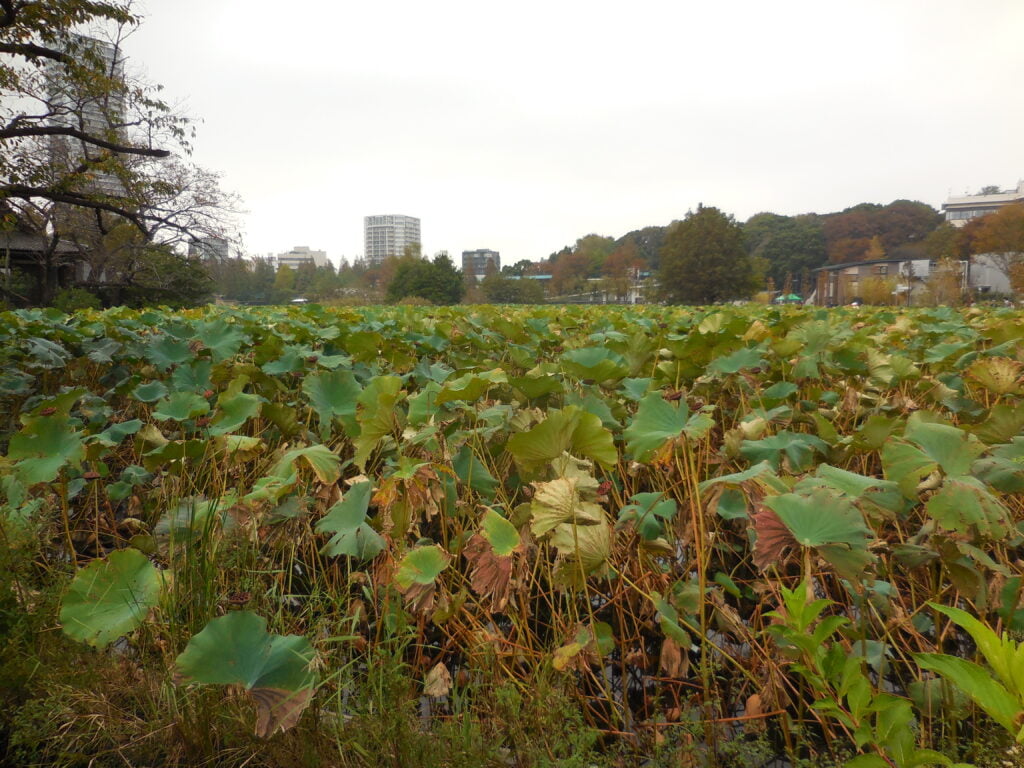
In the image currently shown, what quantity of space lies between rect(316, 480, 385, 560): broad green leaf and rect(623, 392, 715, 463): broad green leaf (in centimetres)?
63

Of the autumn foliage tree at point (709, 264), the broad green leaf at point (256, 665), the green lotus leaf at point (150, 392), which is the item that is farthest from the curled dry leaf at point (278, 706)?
the autumn foliage tree at point (709, 264)

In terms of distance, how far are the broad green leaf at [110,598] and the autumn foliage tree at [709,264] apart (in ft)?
141

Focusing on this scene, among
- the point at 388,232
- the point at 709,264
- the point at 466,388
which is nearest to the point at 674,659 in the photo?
the point at 466,388

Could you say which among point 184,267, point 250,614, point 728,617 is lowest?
point 728,617

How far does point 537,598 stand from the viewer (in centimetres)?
165

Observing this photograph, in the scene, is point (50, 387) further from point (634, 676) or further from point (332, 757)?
point (634, 676)

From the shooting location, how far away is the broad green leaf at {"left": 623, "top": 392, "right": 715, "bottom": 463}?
4.46ft

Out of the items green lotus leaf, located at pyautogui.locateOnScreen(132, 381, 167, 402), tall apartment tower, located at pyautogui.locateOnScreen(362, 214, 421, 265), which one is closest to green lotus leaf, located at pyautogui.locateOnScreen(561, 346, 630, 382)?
green lotus leaf, located at pyautogui.locateOnScreen(132, 381, 167, 402)

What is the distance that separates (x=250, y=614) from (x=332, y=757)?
358 millimetres

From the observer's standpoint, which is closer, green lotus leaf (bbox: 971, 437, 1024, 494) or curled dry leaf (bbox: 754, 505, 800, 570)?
curled dry leaf (bbox: 754, 505, 800, 570)

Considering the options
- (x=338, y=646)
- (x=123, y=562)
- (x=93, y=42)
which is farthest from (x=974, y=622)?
(x=93, y=42)

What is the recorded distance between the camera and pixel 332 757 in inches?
47.0

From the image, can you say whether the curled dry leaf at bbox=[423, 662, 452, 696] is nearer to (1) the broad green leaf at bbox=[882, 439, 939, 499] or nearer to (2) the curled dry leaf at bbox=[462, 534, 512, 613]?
(2) the curled dry leaf at bbox=[462, 534, 512, 613]

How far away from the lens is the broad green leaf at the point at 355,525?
1433 millimetres
